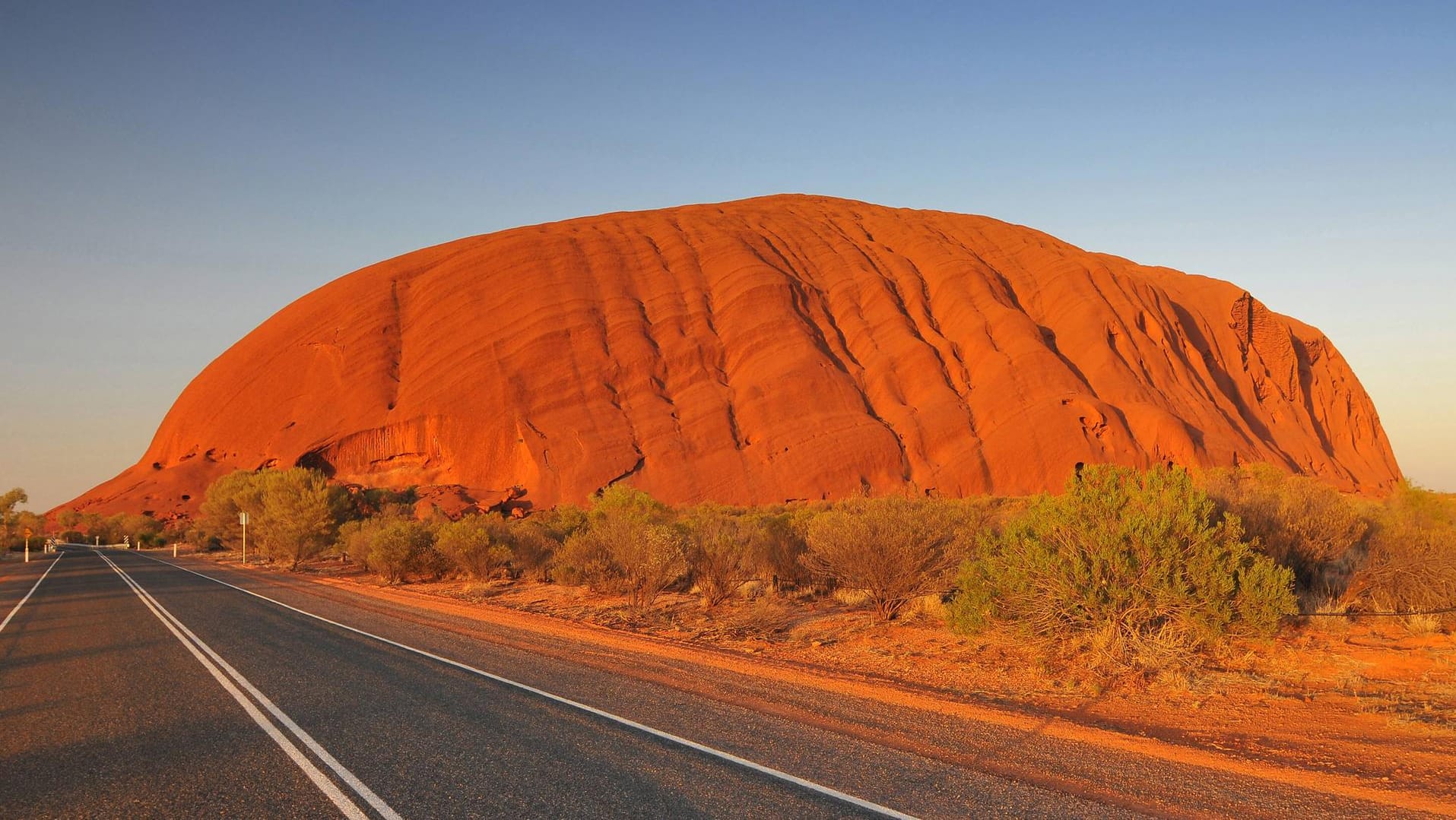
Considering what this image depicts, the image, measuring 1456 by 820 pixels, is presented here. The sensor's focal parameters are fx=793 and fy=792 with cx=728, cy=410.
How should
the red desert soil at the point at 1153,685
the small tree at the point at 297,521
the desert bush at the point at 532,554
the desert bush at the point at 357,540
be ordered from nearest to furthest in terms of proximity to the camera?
the red desert soil at the point at 1153,685 < the desert bush at the point at 532,554 < the desert bush at the point at 357,540 < the small tree at the point at 297,521

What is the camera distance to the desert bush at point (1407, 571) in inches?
387

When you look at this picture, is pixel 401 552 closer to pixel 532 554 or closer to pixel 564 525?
pixel 532 554

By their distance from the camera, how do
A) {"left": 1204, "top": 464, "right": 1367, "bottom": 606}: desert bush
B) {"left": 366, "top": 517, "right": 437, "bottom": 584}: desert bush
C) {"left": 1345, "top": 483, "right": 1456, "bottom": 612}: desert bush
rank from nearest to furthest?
{"left": 1345, "top": 483, "right": 1456, "bottom": 612}: desert bush < {"left": 1204, "top": 464, "right": 1367, "bottom": 606}: desert bush < {"left": 366, "top": 517, "right": 437, "bottom": 584}: desert bush

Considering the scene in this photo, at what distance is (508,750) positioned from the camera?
5.80 metres

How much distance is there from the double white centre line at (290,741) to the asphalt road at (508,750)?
2 cm

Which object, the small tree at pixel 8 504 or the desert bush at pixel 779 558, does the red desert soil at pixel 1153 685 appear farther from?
the small tree at pixel 8 504

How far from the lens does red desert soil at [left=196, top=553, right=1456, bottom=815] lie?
18.6 ft

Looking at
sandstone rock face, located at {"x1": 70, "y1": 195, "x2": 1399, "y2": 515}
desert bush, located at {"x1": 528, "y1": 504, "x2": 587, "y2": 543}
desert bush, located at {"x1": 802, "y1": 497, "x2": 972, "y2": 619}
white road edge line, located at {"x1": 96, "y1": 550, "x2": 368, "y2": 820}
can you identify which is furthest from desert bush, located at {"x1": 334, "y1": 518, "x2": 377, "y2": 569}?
desert bush, located at {"x1": 802, "y1": 497, "x2": 972, "y2": 619}

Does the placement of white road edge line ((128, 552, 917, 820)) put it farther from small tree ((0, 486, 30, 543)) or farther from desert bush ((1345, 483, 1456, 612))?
small tree ((0, 486, 30, 543))

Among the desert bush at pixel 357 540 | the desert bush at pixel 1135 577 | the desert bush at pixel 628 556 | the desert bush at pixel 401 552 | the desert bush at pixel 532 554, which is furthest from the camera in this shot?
the desert bush at pixel 357 540

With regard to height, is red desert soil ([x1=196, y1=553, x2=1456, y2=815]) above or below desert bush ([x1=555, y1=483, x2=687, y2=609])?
below

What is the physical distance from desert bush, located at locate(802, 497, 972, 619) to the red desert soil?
0.52 metres

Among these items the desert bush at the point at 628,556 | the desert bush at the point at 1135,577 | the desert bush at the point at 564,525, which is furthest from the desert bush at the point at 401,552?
the desert bush at the point at 1135,577

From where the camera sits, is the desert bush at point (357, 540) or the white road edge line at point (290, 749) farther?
the desert bush at point (357, 540)
